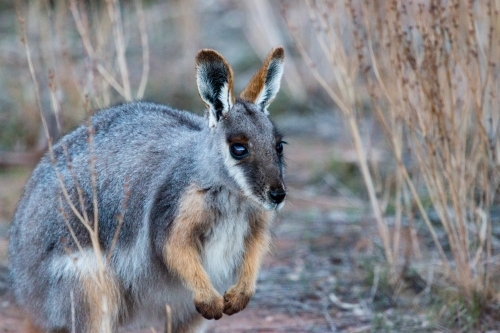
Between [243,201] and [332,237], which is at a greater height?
[243,201]

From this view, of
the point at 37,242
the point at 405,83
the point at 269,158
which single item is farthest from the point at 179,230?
the point at 405,83

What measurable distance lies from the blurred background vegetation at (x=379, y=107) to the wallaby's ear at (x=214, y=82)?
2.20ft

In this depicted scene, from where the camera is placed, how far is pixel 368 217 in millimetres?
7148

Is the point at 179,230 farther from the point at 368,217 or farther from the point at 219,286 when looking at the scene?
the point at 368,217

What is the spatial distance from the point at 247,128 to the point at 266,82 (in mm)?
361

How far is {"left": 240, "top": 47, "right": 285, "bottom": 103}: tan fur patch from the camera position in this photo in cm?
413

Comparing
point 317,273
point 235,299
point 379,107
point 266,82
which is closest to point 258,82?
point 266,82

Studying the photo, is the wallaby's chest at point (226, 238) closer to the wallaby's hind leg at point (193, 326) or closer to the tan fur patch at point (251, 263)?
the tan fur patch at point (251, 263)

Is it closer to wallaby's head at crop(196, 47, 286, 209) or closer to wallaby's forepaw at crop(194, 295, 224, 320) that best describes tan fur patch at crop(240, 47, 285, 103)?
wallaby's head at crop(196, 47, 286, 209)

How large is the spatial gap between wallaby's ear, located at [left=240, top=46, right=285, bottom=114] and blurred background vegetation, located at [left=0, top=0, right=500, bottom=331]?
32.8 inches

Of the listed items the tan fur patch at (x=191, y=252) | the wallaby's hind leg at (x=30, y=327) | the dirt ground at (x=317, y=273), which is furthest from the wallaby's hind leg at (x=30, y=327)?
the tan fur patch at (x=191, y=252)

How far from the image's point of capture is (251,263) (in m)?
4.25

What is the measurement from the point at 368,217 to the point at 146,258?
3.24 metres

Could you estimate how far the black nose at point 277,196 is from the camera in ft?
12.3
